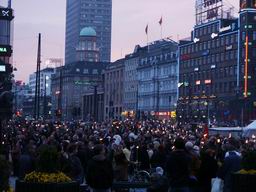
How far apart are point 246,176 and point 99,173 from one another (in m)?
3.11

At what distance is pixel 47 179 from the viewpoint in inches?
431

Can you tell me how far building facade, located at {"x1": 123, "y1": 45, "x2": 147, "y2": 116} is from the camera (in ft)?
541

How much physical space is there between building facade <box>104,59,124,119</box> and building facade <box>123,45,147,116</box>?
3.33m

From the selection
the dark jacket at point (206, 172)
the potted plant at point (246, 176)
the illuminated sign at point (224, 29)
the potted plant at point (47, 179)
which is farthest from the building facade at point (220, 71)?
the potted plant at point (47, 179)

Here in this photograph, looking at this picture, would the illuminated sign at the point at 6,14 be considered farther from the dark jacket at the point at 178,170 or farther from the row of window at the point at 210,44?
the dark jacket at the point at 178,170

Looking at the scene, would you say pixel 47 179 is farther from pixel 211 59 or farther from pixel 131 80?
pixel 131 80

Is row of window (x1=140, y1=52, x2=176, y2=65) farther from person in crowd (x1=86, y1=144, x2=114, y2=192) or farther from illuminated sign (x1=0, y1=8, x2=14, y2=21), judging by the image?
person in crowd (x1=86, y1=144, x2=114, y2=192)

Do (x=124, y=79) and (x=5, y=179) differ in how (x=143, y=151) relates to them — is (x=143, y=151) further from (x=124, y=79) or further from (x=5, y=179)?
(x=124, y=79)

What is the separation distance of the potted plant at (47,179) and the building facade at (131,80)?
493 feet

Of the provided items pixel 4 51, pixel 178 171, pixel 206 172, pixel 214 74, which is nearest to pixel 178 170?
pixel 178 171

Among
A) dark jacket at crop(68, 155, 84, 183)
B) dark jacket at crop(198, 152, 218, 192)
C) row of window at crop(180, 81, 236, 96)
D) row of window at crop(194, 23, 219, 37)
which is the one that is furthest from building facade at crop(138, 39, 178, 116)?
dark jacket at crop(198, 152, 218, 192)

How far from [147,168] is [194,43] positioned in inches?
4468

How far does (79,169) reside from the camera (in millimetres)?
17844

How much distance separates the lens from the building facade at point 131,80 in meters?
165
